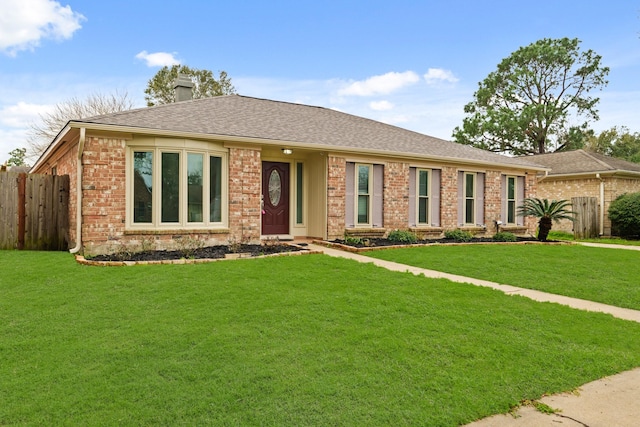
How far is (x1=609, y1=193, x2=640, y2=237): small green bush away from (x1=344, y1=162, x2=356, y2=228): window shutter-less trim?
12.9 m

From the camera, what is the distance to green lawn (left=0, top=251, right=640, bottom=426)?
2.89 m

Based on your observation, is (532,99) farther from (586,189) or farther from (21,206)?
(21,206)

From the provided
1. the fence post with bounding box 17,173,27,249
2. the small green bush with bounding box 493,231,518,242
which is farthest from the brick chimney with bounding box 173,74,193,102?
the small green bush with bounding box 493,231,518,242

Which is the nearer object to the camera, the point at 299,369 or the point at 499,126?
the point at 299,369

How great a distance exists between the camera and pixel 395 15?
1550 centimetres

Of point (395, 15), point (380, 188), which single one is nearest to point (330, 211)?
point (380, 188)

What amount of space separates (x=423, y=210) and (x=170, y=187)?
7865 millimetres

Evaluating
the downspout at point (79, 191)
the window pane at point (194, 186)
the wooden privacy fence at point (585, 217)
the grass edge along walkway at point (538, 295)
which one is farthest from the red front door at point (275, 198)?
the wooden privacy fence at point (585, 217)

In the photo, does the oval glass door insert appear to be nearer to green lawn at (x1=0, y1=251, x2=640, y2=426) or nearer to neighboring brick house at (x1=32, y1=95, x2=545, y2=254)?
neighboring brick house at (x1=32, y1=95, x2=545, y2=254)

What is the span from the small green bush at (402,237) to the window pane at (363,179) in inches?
58.4

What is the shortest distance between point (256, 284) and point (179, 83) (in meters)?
10.9

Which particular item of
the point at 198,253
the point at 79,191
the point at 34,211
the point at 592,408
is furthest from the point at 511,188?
the point at 34,211

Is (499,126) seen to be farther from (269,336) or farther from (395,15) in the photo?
(269,336)

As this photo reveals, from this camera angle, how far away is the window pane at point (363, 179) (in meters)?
12.3
